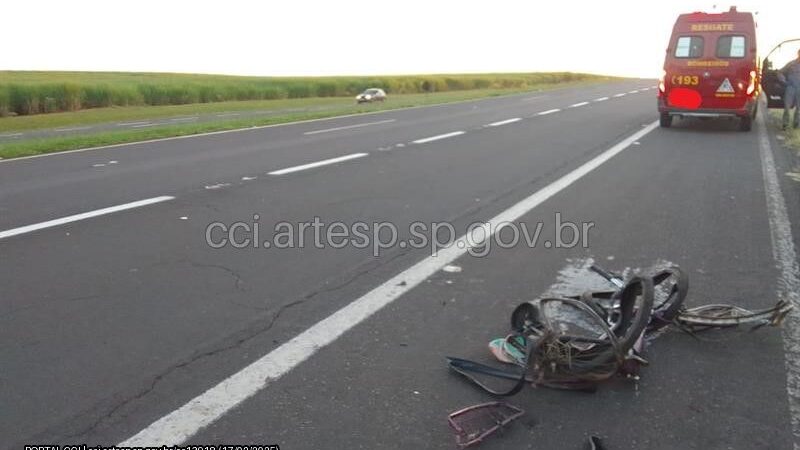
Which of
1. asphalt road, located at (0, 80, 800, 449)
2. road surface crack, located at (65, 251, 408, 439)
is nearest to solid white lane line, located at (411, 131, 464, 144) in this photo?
asphalt road, located at (0, 80, 800, 449)

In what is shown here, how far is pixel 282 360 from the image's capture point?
3.60 m

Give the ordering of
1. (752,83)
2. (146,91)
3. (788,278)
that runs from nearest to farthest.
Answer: (788,278) < (752,83) < (146,91)

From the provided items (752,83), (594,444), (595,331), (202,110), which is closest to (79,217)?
(595,331)

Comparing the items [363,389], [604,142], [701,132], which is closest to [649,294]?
[363,389]

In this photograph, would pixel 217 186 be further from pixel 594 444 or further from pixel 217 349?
pixel 594 444

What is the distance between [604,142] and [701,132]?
10.8 feet

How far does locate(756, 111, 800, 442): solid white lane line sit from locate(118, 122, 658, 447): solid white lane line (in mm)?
2333

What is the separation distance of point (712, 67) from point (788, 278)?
11.2 metres

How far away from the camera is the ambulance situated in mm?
14562

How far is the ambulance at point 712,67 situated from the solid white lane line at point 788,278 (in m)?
5.67

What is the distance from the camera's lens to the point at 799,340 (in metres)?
3.94

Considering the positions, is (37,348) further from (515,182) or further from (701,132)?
(701,132)

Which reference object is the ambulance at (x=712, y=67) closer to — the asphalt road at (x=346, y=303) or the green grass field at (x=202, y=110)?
the asphalt road at (x=346, y=303)

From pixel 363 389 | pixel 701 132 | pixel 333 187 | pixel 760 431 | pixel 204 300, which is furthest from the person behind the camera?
pixel 701 132
